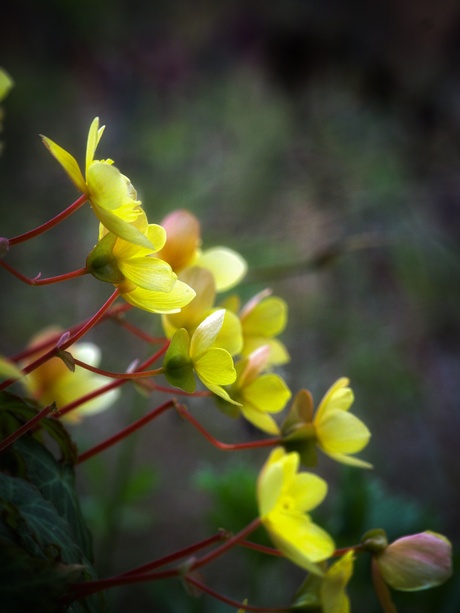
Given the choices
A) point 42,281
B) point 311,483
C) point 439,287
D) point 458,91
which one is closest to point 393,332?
point 439,287

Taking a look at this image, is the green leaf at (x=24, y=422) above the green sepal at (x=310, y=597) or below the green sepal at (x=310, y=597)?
above

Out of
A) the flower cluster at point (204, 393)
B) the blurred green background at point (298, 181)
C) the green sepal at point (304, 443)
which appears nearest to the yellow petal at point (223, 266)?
the flower cluster at point (204, 393)

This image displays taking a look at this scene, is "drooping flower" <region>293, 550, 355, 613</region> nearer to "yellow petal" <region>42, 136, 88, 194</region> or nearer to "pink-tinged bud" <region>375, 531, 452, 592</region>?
"pink-tinged bud" <region>375, 531, 452, 592</region>

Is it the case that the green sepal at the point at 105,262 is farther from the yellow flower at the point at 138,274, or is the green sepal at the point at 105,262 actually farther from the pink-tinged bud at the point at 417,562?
the pink-tinged bud at the point at 417,562

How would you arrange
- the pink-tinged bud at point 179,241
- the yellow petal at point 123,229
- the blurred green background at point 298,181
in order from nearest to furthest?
the yellow petal at point 123,229 → the pink-tinged bud at point 179,241 → the blurred green background at point 298,181

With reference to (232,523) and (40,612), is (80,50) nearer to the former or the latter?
(232,523)

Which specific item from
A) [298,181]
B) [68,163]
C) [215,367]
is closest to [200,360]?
[215,367]
